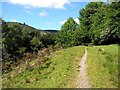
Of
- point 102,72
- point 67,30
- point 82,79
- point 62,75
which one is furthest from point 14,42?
point 82,79

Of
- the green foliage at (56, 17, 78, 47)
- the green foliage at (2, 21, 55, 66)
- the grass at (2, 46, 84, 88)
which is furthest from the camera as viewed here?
the green foliage at (56, 17, 78, 47)

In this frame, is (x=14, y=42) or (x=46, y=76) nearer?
(x=46, y=76)

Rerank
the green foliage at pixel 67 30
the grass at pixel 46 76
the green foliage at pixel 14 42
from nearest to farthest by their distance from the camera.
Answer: the grass at pixel 46 76 < the green foliage at pixel 14 42 < the green foliage at pixel 67 30

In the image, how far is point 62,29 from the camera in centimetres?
9688

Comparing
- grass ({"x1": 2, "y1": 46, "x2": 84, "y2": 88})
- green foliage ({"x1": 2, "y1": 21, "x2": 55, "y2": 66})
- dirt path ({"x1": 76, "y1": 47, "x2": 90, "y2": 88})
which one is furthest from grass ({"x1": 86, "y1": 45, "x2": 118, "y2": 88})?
green foliage ({"x1": 2, "y1": 21, "x2": 55, "y2": 66})

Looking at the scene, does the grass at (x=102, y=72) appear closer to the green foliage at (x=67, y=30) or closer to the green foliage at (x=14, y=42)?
the green foliage at (x=14, y=42)

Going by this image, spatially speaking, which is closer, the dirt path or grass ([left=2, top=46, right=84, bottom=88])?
the dirt path

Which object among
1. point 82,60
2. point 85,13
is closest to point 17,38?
point 85,13

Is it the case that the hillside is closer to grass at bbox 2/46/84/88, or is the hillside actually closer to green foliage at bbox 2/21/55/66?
grass at bbox 2/46/84/88

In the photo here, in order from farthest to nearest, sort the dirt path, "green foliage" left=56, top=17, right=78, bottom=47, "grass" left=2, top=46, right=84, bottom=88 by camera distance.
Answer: "green foliage" left=56, top=17, right=78, bottom=47 < "grass" left=2, top=46, right=84, bottom=88 < the dirt path

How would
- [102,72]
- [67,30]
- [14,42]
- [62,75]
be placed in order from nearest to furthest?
[62,75] → [102,72] → [14,42] → [67,30]

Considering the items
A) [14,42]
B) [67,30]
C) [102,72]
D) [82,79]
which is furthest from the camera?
[67,30]

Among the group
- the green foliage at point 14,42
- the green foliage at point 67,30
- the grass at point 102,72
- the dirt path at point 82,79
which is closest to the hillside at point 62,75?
the grass at point 102,72

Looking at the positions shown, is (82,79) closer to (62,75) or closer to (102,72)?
(62,75)
